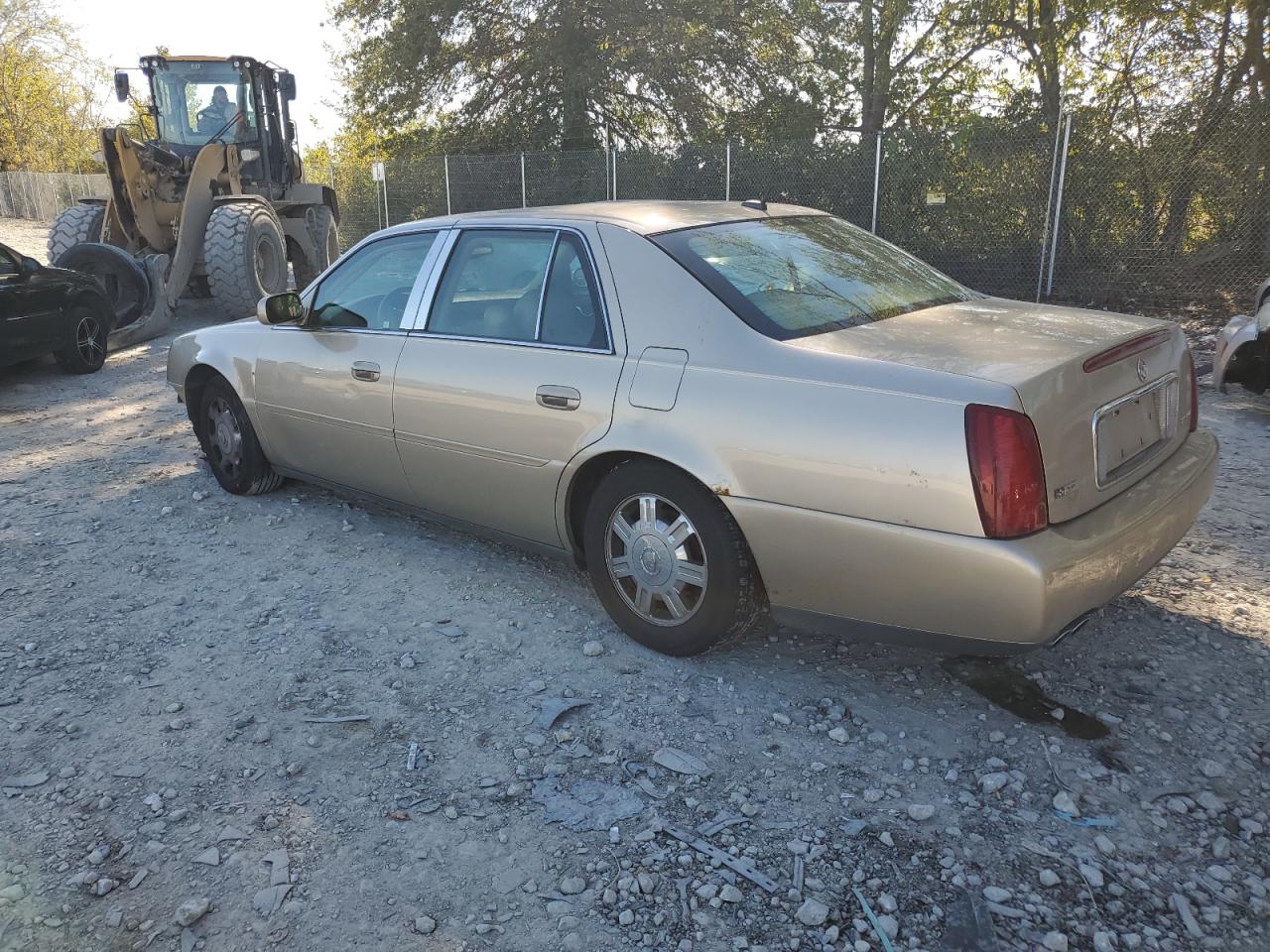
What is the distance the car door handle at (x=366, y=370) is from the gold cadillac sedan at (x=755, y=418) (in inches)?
0.6

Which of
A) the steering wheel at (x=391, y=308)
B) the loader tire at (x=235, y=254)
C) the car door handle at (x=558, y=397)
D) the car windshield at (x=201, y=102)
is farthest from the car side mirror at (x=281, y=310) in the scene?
the car windshield at (x=201, y=102)

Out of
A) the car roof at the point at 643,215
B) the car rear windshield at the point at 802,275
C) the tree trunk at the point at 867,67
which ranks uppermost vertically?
the tree trunk at the point at 867,67

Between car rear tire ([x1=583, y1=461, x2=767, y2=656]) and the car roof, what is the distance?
1.00 m

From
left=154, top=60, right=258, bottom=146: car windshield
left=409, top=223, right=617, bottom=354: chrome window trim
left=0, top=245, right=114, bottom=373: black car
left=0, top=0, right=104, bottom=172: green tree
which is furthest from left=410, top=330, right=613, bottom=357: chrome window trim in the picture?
left=0, top=0, right=104, bottom=172: green tree

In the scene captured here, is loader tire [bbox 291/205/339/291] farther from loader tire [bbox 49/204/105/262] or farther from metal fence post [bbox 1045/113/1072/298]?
metal fence post [bbox 1045/113/1072/298]

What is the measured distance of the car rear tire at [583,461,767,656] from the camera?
11.0 ft

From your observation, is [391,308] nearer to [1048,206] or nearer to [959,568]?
[959,568]

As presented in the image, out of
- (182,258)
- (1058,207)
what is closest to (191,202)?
(182,258)

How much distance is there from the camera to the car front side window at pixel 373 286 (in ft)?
14.9

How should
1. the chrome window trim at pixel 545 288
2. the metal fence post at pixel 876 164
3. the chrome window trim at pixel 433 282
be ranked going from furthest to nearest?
the metal fence post at pixel 876 164
the chrome window trim at pixel 433 282
the chrome window trim at pixel 545 288

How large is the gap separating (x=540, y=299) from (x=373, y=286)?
1.18m

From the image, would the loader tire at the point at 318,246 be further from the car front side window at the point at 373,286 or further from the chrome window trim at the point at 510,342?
the chrome window trim at the point at 510,342

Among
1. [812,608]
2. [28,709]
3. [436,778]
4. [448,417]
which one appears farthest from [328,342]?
[812,608]

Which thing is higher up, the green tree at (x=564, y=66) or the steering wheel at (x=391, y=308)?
the green tree at (x=564, y=66)
